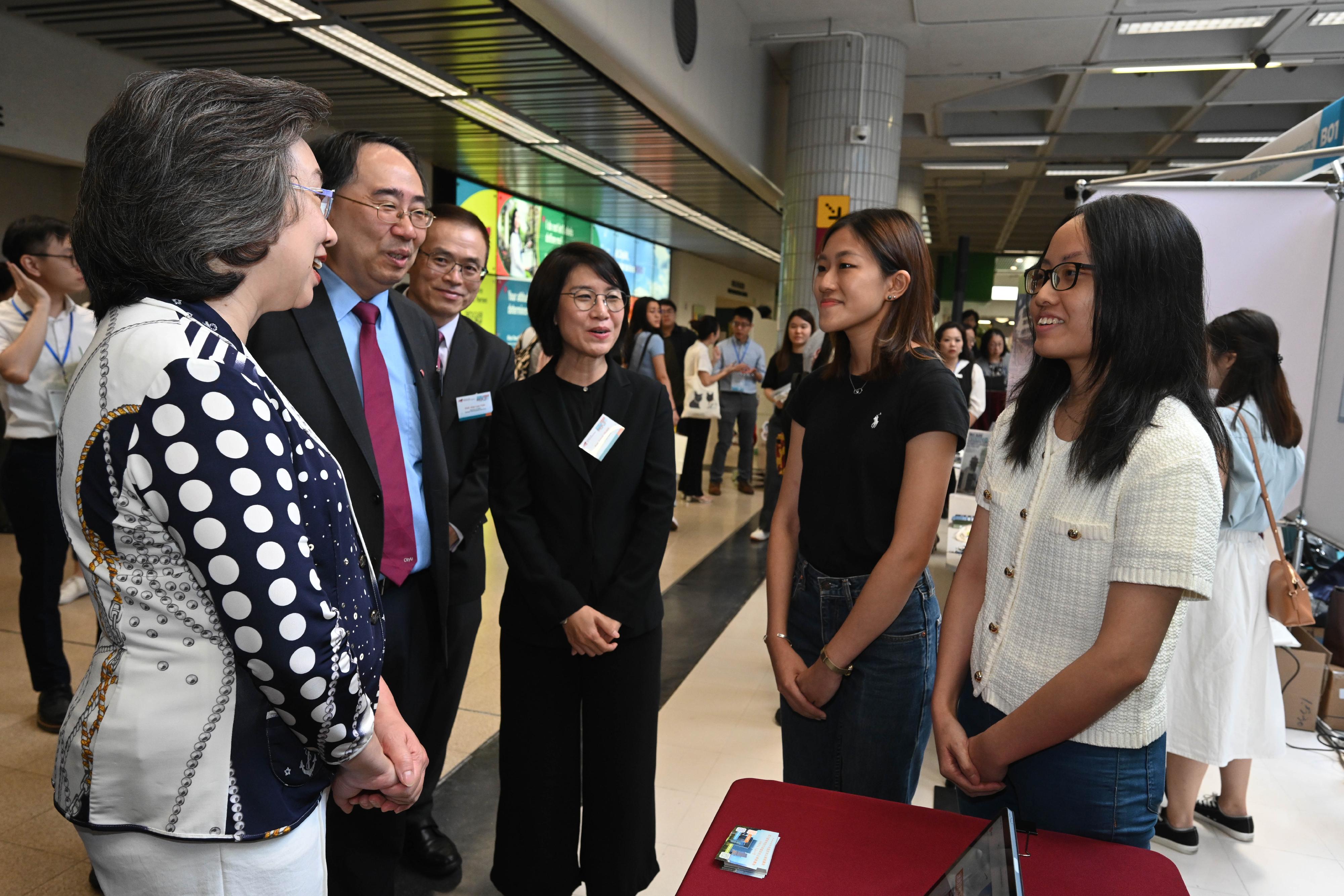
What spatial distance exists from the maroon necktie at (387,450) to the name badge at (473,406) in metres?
0.38

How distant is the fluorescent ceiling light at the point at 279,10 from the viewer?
458cm

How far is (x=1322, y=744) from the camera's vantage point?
3.44 meters

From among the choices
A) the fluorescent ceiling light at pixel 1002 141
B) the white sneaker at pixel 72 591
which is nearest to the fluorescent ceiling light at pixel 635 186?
the fluorescent ceiling light at pixel 1002 141

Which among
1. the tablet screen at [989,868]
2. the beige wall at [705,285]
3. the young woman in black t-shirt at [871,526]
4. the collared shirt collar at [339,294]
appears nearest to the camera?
the tablet screen at [989,868]

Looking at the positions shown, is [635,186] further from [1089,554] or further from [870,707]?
[1089,554]

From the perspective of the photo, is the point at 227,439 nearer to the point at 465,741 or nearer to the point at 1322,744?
the point at 465,741

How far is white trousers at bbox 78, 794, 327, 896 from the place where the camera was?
982mm

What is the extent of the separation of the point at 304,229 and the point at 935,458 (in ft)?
3.83

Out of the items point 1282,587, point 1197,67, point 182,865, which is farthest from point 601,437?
point 1197,67

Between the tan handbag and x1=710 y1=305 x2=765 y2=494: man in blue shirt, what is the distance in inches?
224

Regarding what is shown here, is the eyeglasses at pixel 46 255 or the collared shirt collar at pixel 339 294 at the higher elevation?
the eyeglasses at pixel 46 255

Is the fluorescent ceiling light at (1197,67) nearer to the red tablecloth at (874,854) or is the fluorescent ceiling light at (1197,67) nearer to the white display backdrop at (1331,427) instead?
the white display backdrop at (1331,427)

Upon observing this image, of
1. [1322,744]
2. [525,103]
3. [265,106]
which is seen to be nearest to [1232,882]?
[1322,744]

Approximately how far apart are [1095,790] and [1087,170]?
13415 mm
